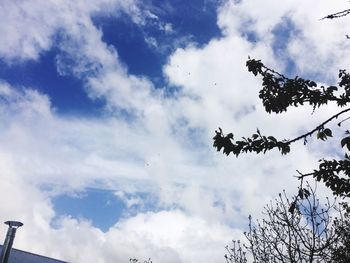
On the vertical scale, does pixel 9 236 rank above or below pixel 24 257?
below

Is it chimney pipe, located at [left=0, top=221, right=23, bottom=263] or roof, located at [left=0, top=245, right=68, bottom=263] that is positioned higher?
roof, located at [left=0, top=245, right=68, bottom=263]

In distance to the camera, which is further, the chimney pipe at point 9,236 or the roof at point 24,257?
the roof at point 24,257

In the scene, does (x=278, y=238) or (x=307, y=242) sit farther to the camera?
(x=278, y=238)

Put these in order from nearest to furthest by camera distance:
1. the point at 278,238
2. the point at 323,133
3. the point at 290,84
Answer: the point at 323,133 < the point at 290,84 < the point at 278,238

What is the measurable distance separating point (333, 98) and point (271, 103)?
840 mm

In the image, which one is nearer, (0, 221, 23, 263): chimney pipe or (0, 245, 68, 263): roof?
(0, 221, 23, 263): chimney pipe


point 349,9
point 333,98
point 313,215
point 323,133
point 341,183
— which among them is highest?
point 313,215

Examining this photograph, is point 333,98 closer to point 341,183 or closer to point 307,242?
point 341,183

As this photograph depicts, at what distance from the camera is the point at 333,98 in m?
5.04

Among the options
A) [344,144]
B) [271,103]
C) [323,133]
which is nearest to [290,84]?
[271,103]

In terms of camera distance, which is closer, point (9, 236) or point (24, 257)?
point (9, 236)

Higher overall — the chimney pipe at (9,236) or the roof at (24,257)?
the roof at (24,257)

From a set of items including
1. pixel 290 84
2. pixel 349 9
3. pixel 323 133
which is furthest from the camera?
pixel 290 84

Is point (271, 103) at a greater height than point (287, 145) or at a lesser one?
greater
